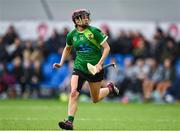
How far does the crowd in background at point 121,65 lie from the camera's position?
24984mm

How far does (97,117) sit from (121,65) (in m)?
9.09

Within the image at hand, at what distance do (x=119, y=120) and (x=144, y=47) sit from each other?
998 centimetres

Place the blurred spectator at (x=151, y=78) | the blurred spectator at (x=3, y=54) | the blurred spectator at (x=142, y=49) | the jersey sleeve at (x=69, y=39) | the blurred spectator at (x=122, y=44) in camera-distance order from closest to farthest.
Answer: the jersey sleeve at (x=69, y=39)
the blurred spectator at (x=151, y=78)
the blurred spectator at (x=142, y=49)
the blurred spectator at (x=122, y=44)
the blurred spectator at (x=3, y=54)

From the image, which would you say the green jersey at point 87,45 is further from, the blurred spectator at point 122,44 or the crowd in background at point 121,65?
the blurred spectator at point 122,44

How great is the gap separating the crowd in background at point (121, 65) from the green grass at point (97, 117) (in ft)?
6.46

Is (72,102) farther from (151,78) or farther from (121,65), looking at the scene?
(121,65)

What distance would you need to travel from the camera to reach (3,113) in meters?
18.3

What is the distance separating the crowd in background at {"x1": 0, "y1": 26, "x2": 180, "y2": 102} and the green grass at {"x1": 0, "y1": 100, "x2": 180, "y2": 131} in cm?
Answer: 197

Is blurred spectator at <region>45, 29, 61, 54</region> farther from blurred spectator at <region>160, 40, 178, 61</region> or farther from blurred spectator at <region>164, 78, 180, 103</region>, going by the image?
blurred spectator at <region>164, 78, 180, 103</region>

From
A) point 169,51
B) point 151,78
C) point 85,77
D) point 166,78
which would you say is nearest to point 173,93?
point 166,78

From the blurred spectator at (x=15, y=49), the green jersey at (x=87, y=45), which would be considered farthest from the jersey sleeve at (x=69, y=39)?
the blurred spectator at (x=15, y=49)

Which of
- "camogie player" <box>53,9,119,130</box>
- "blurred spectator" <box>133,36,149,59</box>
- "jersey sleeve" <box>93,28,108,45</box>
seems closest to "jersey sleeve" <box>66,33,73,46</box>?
"camogie player" <box>53,9,119,130</box>

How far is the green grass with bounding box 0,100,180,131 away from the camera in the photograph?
1427 cm

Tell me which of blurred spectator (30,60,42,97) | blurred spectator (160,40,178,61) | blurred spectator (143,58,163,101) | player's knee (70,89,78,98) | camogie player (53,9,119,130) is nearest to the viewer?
player's knee (70,89,78,98)
